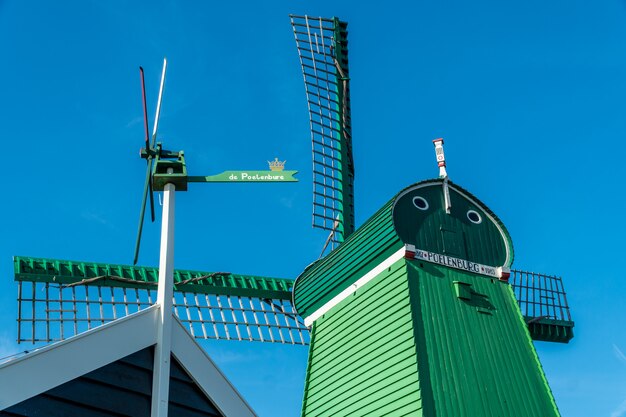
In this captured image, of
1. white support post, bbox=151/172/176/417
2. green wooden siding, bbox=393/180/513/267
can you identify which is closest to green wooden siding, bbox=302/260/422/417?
green wooden siding, bbox=393/180/513/267

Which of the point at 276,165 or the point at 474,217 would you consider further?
the point at 474,217

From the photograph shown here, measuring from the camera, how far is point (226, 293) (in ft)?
53.2

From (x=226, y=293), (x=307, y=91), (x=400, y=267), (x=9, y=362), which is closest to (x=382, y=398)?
(x=400, y=267)

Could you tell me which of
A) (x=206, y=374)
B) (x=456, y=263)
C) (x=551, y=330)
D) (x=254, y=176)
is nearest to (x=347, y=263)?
(x=456, y=263)

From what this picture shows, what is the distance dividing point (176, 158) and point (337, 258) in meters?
7.42

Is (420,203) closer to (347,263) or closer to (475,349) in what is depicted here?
(347,263)

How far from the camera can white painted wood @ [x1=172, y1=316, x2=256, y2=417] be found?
555cm

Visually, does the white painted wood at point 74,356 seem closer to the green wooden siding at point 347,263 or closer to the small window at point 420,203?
the green wooden siding at point 347,263

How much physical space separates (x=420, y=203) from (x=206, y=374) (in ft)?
25.8

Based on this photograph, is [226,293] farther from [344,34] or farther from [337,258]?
[344,34]

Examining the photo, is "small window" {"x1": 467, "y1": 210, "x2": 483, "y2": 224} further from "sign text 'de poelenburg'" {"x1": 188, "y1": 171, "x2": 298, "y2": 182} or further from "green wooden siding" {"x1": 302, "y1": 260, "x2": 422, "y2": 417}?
"sign text 'de poelenburg'" {"x1": 188, "y1": 171, "x2": 298, "y2": 182}

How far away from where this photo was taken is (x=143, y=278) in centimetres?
1566

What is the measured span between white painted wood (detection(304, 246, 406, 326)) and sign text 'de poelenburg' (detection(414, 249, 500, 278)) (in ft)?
1.01

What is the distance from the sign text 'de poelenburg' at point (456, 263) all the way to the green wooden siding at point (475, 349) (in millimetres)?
98
